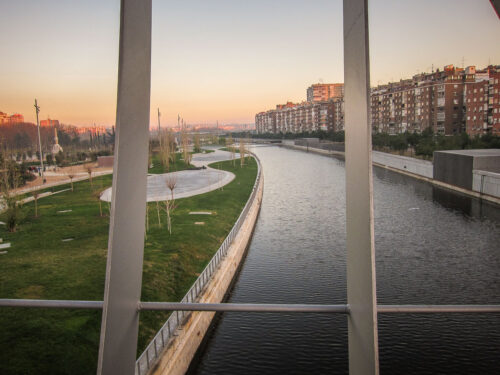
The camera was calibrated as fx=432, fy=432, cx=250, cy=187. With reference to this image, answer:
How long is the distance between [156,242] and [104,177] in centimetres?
972

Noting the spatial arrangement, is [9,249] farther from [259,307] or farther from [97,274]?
[259,307]

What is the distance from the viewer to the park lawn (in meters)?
3.54

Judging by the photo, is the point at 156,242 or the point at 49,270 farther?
the point at 156,242

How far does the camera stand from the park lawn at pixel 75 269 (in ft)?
11.6

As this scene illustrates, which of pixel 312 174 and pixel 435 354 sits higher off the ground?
pixel 312 174

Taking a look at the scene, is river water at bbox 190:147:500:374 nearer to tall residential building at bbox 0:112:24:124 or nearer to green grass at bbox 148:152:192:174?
tall residential building at bbox 0:112:24:124

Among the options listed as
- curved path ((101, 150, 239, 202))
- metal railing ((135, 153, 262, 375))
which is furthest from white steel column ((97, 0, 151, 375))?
curved path ((101, 150, 239, 202))

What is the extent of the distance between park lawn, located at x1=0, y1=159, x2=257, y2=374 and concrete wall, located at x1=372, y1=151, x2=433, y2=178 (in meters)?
7.90

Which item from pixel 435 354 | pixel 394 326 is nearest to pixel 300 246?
pixel 394 326

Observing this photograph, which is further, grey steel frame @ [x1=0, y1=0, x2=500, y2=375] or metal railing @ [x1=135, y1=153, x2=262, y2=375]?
metal railing @ [x1=135, y1=153, x2=262, y2=375]

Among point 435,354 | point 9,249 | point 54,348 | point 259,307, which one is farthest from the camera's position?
point 9,249

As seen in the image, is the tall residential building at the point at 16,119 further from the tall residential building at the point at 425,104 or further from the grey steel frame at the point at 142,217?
the tall residential building at the point at 425,104

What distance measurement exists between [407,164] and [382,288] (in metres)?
12.2

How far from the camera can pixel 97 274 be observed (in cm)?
546
